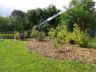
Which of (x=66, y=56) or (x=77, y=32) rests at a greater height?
(x=77, y=32)

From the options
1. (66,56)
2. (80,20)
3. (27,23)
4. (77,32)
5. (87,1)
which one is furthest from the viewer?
(27,23)

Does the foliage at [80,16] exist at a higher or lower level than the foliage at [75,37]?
higher

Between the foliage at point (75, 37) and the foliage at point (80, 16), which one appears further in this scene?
the foliage at point (80, 16)

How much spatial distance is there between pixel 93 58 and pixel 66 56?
1.71m

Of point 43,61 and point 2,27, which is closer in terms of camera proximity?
point 43,61

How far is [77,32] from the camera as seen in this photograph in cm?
2077

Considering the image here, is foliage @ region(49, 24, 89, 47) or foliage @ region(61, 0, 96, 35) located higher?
foliage @ region(61, 0, 96, 35)

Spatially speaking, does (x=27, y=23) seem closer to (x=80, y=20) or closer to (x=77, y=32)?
(x=80, y=20)

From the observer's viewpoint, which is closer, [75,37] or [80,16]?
[75,37]

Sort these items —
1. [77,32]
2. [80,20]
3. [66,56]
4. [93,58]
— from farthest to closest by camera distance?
[80,20] → [77,32] → [66,56] → [93,58]

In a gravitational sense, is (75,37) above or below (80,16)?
below

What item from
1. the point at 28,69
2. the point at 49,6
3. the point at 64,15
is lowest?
the point at 28,69

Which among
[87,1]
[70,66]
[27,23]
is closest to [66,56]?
[70,66]

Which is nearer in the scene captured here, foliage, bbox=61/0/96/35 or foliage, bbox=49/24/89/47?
foliage, bbox=49/24/89/47
